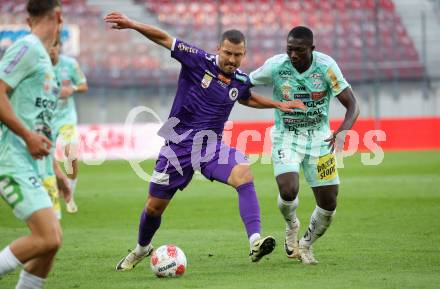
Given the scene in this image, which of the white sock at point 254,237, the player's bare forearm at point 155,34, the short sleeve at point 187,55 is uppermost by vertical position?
the player's bare forearm at point 155,34

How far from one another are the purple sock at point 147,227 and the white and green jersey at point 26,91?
111 inches

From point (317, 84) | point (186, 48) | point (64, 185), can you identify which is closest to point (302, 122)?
point (317, 84)

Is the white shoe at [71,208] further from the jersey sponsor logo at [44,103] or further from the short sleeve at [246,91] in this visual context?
the jersey sponsor logo at [44,103]

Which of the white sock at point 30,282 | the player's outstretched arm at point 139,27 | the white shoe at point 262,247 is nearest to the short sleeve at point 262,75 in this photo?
the player's outstretched arm at point 139,27

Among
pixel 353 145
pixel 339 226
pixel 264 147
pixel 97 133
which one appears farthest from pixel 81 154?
pixel 339 226

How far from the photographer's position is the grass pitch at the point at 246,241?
26.6 ft

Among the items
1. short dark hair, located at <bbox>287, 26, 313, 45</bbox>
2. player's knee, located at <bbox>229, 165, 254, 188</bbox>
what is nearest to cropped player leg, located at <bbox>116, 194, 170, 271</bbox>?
player's knee, located at <bbox>229, 165, 254, 188</bbox>

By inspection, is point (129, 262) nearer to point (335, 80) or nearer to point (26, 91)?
point (335, 80)

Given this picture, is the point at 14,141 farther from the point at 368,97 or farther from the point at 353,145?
the point at 368,97

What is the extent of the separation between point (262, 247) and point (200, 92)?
183 centimetres

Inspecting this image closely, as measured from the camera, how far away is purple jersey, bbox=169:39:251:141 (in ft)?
29.5

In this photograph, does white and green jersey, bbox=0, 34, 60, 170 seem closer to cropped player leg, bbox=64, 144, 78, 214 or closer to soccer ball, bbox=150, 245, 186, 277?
soccer ball, bbox=150, 245, 186, 277

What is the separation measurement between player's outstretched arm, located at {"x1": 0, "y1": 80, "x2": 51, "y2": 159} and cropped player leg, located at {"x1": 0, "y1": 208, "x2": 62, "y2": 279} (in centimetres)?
43

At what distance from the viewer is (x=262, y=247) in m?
8.05
